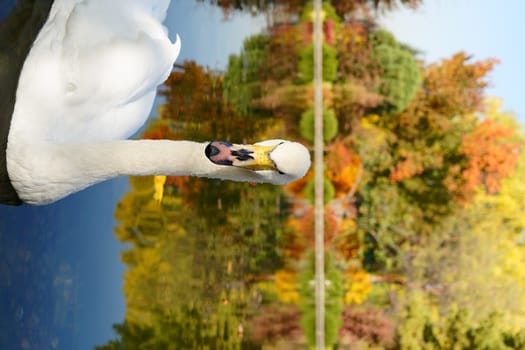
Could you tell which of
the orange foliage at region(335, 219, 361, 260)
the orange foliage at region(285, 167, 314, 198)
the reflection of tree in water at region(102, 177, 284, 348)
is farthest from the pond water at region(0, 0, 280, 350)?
the orange foliage at region(335, 219, 361, 260)

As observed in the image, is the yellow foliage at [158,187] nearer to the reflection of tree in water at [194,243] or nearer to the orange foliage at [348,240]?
the reflection of tree in water at [194,243]

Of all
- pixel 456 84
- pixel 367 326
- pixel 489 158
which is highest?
pixel 456 84

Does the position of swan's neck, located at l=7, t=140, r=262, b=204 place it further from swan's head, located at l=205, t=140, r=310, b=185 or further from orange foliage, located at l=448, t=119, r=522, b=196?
orange foliage, located at l=448, t=119, r=522, b=196

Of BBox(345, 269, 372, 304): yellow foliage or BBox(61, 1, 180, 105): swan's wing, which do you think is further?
BBox(345, 269, 372, 304): yellow foliage

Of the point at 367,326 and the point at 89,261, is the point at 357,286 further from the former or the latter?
the point at 89,261

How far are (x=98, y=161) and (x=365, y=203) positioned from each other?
1396 mm

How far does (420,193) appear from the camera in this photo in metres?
1.89

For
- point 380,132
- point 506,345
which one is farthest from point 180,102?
point 506,345

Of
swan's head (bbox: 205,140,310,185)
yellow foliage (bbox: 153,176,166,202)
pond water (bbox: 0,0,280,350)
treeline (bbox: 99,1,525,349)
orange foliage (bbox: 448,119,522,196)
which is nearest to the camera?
swan's head (bbox: 205,140,310,185)

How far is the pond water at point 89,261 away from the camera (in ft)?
3.35

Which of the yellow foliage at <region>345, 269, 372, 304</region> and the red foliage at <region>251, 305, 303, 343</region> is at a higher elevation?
the yellow foliage at <region>345, 269, 372, 304</region>

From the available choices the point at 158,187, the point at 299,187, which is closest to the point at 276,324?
the point at 299,187

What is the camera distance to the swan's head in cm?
61

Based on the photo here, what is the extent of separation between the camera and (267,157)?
617 millimetres
